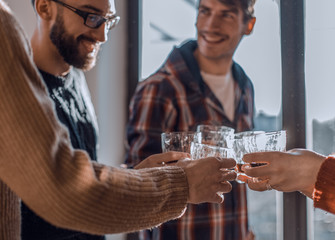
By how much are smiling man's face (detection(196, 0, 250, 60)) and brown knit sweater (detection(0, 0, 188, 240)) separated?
1112 millimetres

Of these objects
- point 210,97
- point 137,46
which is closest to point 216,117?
point 210,97

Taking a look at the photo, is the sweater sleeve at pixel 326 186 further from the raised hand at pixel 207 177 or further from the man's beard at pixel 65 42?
the man's beard at pixel 65 42

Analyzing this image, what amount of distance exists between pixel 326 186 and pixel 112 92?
147cm

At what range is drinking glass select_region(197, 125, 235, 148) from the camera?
3.92 ft

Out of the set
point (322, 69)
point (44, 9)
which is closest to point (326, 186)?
point (322, 69)

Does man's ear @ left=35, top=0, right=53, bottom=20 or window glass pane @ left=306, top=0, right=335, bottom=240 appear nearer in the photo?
man's ear @ left=35, top=0, right=53, bottom=20

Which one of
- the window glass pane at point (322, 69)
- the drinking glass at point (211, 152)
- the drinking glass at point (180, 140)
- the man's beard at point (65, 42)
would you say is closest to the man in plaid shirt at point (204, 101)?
the window glass pane at point (322, 69)

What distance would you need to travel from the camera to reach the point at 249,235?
A: 1620mm

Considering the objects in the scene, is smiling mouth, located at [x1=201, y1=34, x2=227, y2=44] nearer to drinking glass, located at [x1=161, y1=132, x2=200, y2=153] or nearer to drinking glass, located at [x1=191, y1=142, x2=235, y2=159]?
drinking glass, located at [x1=161, y1=132, x2=200, y2=153]

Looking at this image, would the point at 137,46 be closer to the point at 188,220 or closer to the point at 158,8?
the point at 158,8

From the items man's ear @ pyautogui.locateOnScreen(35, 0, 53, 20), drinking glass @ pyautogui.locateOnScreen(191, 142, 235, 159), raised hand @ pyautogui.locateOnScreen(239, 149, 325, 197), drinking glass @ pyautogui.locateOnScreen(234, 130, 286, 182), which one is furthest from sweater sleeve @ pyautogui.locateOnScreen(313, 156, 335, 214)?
man's ear @ pyautogui.locateOnScreen(35, 0, 53, 20)

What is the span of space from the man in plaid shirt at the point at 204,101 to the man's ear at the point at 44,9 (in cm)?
51

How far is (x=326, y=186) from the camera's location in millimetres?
932

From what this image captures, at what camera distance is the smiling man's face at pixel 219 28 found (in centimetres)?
168
